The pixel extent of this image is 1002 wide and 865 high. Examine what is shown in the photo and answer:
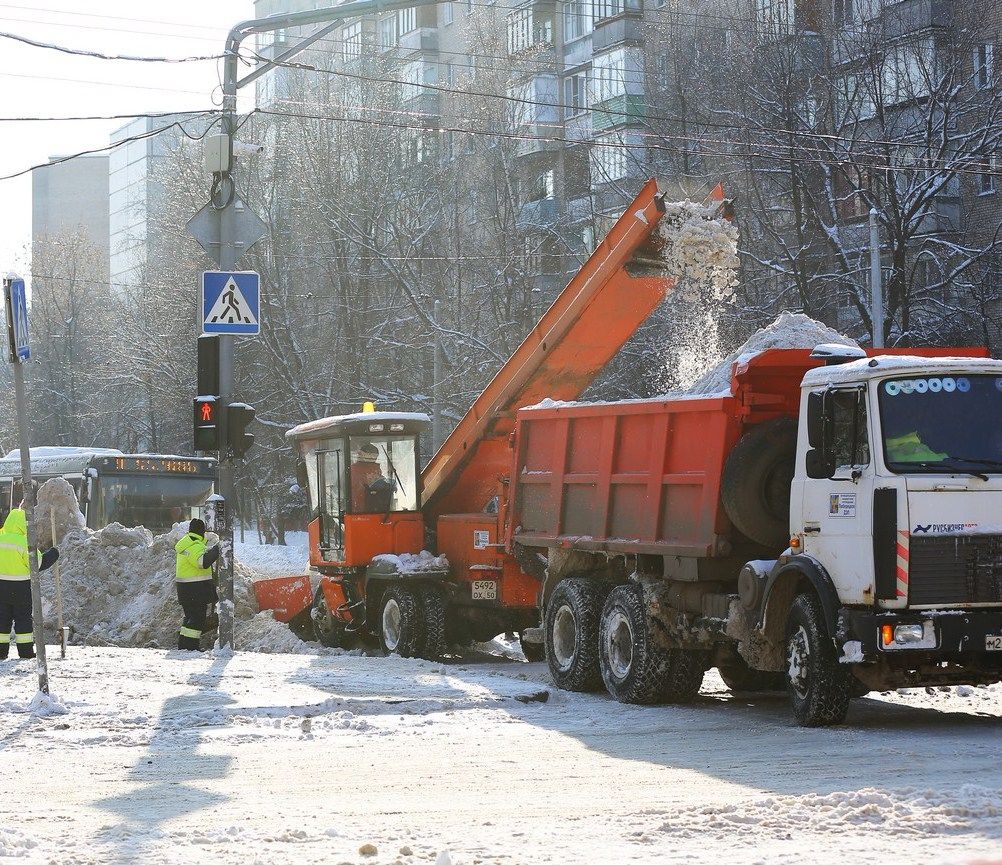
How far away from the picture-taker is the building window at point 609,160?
36.4 m

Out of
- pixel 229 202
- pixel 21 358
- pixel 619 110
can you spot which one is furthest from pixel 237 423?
pixel 619 110

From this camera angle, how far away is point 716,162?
3300 cm

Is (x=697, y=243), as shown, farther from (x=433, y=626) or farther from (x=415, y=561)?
(x=433, y=626)

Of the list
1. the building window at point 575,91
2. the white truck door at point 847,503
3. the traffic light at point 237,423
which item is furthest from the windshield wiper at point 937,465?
the building window at point 575,91

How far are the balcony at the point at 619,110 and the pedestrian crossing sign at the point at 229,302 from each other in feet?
69.1

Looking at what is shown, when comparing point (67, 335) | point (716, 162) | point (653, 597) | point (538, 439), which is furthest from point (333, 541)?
point (67, 335)

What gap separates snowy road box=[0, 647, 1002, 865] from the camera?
6.60 metres

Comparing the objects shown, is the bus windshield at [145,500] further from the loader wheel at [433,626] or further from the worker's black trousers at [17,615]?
the loader wheel at [433,626]

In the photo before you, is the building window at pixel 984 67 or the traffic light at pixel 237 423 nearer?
the traffic light at pixel 237 423

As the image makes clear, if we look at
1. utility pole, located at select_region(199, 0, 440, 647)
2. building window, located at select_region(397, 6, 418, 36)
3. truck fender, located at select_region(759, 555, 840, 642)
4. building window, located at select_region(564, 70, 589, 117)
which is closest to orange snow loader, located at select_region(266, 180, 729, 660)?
utility pole, located at select_region(199, 0, 440, 647)

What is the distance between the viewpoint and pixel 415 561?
56.1 ft

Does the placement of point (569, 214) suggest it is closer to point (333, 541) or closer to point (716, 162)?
point (716, 162)

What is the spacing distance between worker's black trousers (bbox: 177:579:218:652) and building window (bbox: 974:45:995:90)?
2045 cm

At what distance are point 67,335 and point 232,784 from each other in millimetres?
61132
